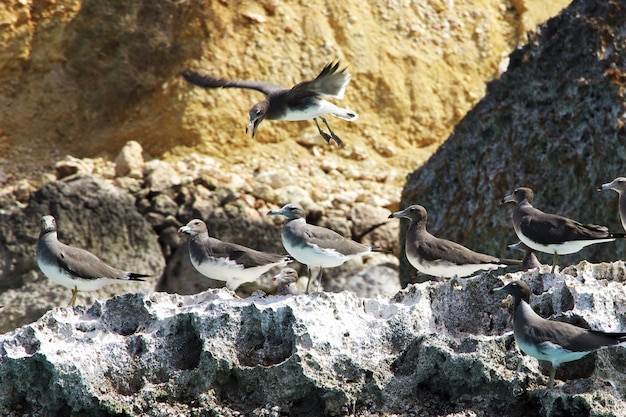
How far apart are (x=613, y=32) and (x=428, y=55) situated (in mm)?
10194

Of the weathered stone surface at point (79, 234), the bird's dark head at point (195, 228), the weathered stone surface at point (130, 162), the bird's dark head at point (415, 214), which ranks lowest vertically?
the weathered stone surface at point (79, 234)

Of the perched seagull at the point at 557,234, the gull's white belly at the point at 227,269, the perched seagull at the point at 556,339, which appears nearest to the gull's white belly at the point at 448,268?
the perched seagull at the point at 557,234

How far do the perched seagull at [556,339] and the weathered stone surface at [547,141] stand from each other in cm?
555

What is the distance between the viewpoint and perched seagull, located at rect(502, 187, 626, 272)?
11078 mm

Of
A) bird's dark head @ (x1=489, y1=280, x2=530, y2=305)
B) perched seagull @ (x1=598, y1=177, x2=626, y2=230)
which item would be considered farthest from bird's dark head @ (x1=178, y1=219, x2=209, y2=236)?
perched seagull @ (x1=598, y1=177, x2=626, y2=230)

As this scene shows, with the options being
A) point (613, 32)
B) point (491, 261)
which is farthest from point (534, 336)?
point (613, 32)

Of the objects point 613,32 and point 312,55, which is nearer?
point 613,32

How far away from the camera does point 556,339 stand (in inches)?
352

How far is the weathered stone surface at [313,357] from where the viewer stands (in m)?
9.28

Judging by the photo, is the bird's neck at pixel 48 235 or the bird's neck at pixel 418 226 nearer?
the bird's neck at pixel 418 226

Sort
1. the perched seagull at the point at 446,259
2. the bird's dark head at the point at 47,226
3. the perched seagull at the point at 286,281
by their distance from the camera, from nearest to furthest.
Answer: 1. the perched seagull at the point at 446,259
2. the bird's dark head at the point at 47,226
3. the perched seagull at the point at 286,281

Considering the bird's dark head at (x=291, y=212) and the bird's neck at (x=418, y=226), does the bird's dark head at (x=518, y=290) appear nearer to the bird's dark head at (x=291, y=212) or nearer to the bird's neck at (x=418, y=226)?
the bird's neck at (x=418, y=226)

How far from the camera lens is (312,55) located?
963 inches

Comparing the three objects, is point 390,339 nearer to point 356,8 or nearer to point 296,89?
point 296,89
